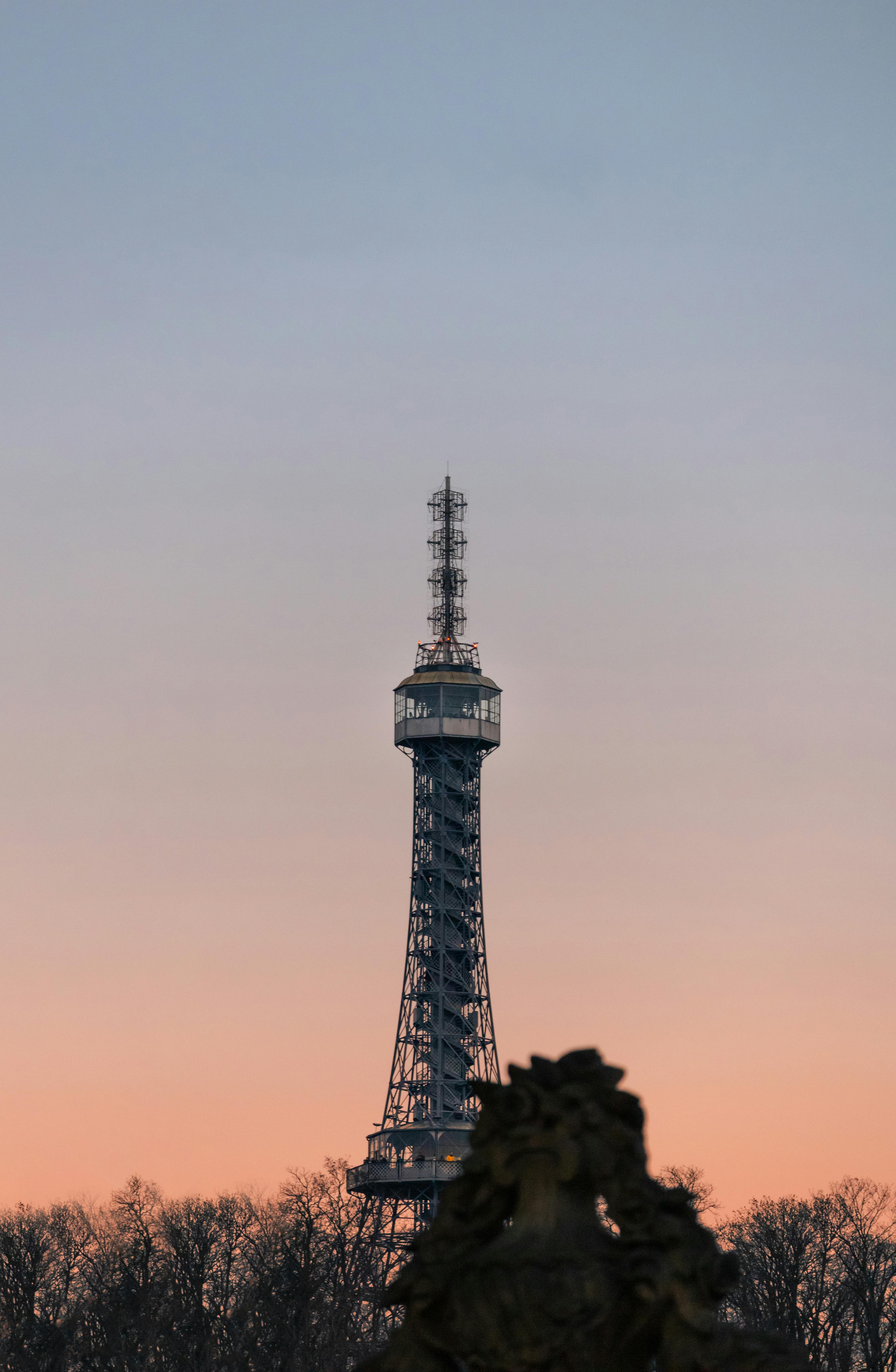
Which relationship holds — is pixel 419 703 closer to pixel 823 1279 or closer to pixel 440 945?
pixel 440 945

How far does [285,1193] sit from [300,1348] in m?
29.9

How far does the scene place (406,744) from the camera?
150625 mm

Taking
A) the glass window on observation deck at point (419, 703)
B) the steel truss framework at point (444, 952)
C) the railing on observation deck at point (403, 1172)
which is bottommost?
the railing on observation deck at point (403, 1172)

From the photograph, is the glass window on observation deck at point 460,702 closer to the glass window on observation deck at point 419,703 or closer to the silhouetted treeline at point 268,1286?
the glass window on observation deck at point 419,703

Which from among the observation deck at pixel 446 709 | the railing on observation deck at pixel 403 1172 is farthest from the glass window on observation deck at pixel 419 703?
the railing on observation deck at pixel 403 1172

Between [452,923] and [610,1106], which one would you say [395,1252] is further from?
[610,1106]

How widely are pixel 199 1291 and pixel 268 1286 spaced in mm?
4104

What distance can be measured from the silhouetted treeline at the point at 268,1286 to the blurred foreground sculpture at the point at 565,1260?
35.0 meters

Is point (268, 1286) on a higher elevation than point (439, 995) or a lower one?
lower

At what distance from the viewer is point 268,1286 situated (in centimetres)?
7206

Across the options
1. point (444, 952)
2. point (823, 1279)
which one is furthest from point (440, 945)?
point (823, 1279)

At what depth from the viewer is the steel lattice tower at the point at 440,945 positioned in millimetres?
136625

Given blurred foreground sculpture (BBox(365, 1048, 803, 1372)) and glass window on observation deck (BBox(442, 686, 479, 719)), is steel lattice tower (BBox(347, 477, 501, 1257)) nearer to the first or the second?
glass window on observation deck (BBox(442, 686, 479, 719))

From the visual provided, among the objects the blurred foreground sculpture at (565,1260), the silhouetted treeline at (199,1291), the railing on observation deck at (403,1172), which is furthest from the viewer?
the railing on observation deck at (403,1172)
